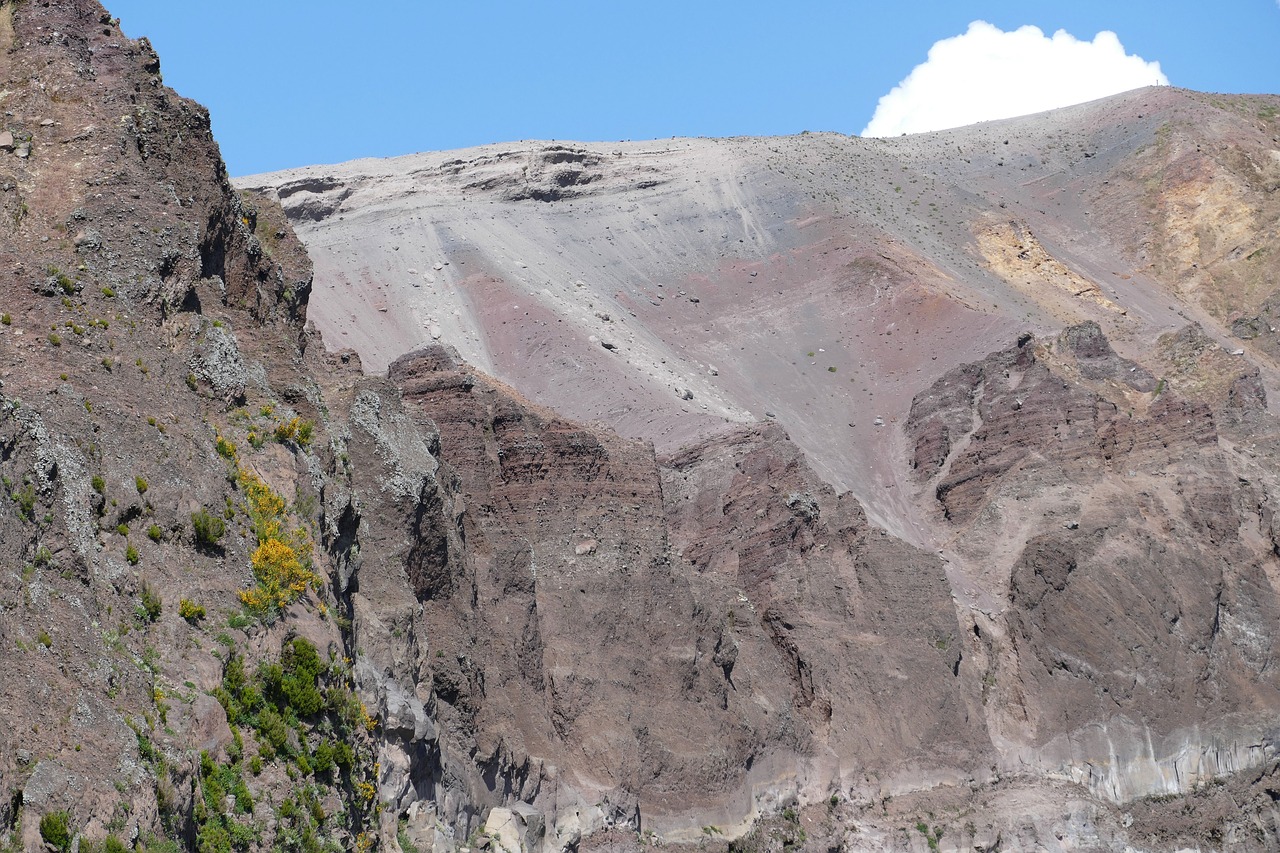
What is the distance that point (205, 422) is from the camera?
33.5 meters

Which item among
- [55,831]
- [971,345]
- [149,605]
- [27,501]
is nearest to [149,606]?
[149,605]

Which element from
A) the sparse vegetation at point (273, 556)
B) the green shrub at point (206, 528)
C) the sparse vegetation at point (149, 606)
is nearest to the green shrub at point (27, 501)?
the sparse vegetation at point (149, 606)

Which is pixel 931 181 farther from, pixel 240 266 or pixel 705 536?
pixel 240 266

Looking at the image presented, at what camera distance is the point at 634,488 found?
53781mm

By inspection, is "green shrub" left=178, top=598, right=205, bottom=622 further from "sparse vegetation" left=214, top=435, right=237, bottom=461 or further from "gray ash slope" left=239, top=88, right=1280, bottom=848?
"gray ash slope" left=239, top=88, right=1280, bottom=848

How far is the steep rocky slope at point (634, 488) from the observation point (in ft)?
98.4

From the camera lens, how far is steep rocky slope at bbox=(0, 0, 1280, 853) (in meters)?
30.0

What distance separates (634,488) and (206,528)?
23.8 meters

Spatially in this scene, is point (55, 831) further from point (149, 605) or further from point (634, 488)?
point (634, 488)

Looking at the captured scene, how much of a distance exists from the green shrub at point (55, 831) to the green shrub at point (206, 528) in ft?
27.3

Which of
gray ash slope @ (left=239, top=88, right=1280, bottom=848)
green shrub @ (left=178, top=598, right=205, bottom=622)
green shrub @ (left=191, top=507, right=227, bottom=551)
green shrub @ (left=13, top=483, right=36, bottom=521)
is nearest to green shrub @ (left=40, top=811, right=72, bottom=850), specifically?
green shrub @ (left=13, top=483, right=36, bottom=521)

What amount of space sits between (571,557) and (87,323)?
2161 centimetres

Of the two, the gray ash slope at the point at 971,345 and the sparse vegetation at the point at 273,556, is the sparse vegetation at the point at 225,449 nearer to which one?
the sparse vegetation at the point at 273,556

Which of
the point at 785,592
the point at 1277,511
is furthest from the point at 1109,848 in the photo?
the point at 1277,511
